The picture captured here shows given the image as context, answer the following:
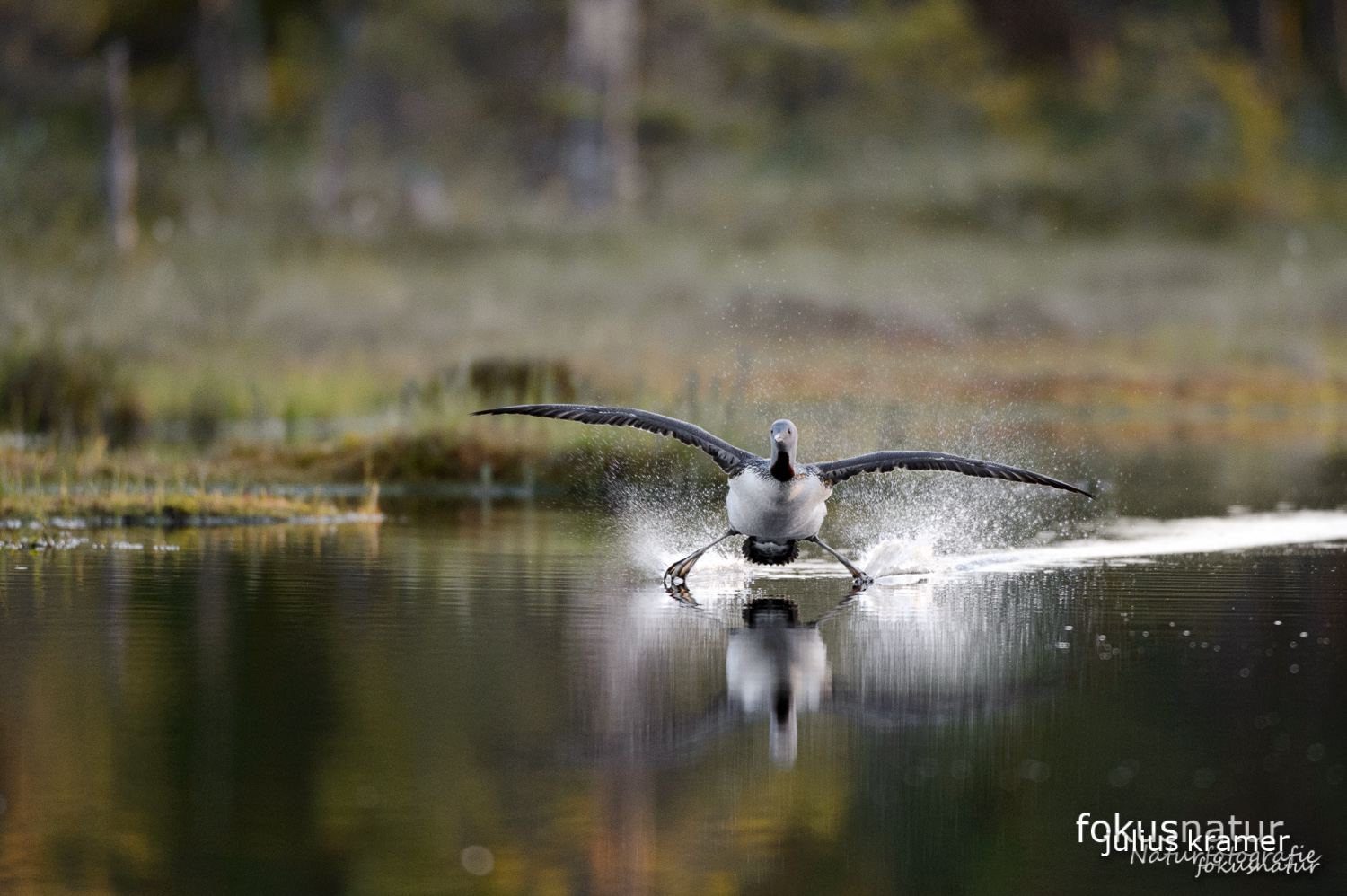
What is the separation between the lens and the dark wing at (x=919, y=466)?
1524 centimetres

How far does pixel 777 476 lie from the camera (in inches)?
575

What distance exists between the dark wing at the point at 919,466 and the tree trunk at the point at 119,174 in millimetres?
28787

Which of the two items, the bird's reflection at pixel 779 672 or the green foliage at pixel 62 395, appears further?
the green foliage at pixel 62 395

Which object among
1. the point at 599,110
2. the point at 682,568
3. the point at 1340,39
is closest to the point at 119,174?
the point at 599,110

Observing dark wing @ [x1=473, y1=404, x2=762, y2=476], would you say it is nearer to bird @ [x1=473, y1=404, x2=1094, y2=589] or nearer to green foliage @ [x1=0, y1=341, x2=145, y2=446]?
bird @ [x1=473, y1=404, x2=1094, y2=589]

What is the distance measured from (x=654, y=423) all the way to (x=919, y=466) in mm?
2147

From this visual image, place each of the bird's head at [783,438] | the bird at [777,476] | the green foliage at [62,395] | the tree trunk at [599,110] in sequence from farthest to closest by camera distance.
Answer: the tree trunk at [599,110], the green foliage at [62,395], the bird at [777,476], the bird's head at [783,438]

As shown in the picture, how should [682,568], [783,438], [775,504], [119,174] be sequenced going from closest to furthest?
[783,438]
[775,504]
[682,568]
[119,174]

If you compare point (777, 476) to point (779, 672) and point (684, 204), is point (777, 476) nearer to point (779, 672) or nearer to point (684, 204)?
point (779, 672)

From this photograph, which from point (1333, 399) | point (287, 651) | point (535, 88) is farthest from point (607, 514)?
point (535, 88)

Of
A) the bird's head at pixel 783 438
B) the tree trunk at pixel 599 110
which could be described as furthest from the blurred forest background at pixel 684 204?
the bird's head at pixel 783 438

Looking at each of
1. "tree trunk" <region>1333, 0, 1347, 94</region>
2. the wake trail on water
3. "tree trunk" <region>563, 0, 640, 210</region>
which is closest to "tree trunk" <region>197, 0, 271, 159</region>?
"tree trunk" <region>563, 0, 640, 210</region>

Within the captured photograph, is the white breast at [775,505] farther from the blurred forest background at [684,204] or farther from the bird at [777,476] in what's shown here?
the blurred forest background at [684,204]

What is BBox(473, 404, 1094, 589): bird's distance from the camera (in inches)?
578
